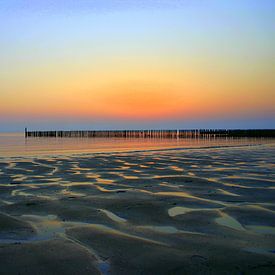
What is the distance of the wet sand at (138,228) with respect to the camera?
151 inches

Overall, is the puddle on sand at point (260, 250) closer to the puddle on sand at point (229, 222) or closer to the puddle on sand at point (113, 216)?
the puddle on sand at point (229, 222)

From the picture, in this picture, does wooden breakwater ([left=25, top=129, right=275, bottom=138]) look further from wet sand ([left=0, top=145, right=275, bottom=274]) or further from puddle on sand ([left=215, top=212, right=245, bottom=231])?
puddle on sand ([left=215, top=212, right=245, bottom=231])

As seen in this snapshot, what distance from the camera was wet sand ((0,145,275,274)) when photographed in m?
3.83

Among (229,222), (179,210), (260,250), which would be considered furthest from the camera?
(179,210)

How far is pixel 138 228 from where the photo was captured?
5281 mm

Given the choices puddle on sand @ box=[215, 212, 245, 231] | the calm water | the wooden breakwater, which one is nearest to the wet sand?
puddle on sand @ box=[215, 212, 245, 231]

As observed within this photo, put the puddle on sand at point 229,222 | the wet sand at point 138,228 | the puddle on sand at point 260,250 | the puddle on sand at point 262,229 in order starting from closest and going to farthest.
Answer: the wet sand at point 138,228, the puddle on sand at point 260,250, the puddle on sand at point 262,229, the puddle on sand at point 229,222

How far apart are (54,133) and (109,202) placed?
347ft

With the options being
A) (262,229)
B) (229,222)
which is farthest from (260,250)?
(229,222)

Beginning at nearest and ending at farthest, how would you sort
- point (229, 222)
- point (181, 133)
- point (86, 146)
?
point (229, 222)
point (86, 146)
point (181, 133)

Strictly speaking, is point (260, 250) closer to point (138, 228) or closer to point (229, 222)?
point (229, 222)

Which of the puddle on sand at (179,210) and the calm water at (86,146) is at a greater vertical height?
the puddle on sand at (179,210)

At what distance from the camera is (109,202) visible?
725cm

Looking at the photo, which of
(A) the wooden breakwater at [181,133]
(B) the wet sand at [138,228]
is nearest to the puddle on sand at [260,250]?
(B) the wet sand at [138,228]
